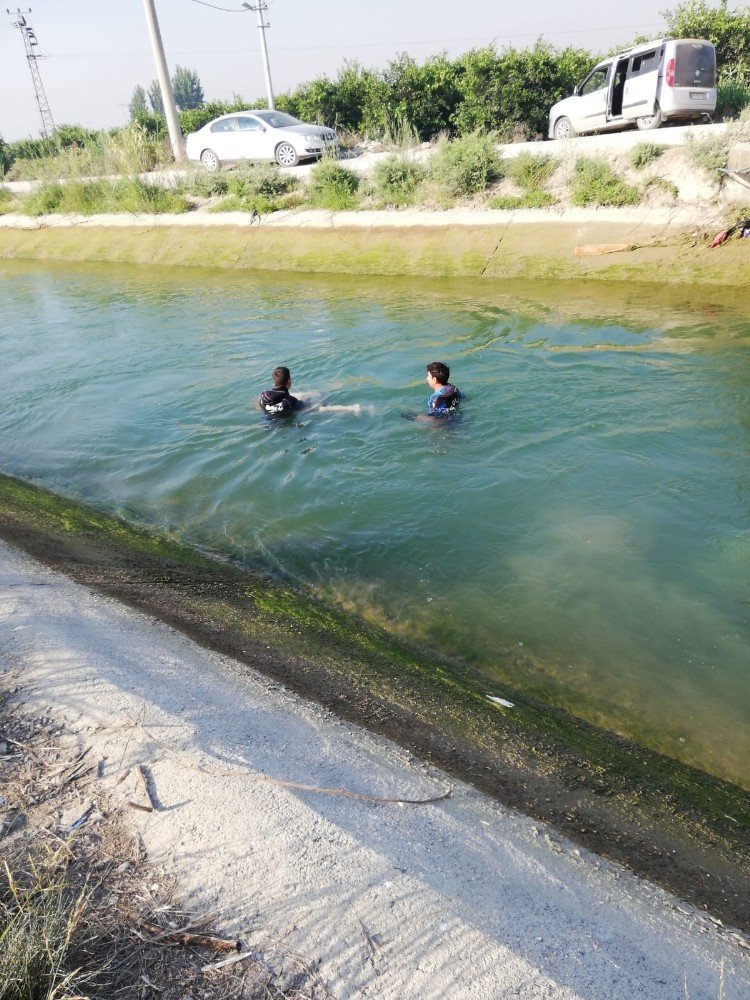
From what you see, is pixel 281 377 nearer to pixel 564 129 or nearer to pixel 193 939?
pixel 193 939

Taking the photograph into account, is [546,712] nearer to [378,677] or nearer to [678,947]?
[378,677]

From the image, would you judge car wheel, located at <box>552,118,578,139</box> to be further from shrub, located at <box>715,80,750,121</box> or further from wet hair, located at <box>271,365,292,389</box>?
wet hair, located at <box>271,365,292,389</box>

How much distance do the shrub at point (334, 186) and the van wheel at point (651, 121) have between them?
772cm

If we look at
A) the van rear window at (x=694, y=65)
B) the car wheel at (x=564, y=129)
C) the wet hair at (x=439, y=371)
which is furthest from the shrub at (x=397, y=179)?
the wet hair at (x=439, y=371)

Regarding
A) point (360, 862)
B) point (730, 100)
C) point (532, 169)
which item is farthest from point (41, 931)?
point (730, 100)

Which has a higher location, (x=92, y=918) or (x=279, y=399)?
(x=92, y=918)

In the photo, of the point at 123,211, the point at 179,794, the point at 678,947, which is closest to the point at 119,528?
the point at 179,794

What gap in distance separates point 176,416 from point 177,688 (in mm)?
6902

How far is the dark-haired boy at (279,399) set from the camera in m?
9.09

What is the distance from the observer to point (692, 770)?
155 inches

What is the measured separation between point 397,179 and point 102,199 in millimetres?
12603

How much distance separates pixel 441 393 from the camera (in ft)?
28.6

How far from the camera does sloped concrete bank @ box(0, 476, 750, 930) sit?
10.3 ft

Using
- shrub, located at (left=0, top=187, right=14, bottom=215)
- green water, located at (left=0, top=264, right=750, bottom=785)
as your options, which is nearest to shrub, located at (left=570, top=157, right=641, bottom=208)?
green water, located at (left=0, top=264, right=750, bottom=785)
